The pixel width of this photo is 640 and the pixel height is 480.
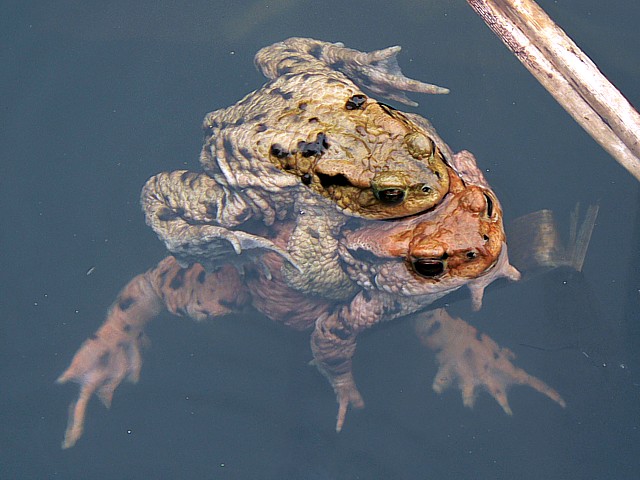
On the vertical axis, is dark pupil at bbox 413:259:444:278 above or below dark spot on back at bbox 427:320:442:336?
above

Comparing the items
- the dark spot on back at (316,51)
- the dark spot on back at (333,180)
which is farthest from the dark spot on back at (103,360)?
the dark spot on back at (316,51)

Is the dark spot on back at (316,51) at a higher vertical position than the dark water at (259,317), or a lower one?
higher

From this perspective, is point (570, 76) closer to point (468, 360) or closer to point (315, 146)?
point (315, 146)

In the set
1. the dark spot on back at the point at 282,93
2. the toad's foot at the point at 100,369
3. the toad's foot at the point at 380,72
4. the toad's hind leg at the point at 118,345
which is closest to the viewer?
the dark spot on back at the point at 282,93

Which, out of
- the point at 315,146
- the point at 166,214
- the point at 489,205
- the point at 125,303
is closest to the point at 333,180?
the point at 315,146

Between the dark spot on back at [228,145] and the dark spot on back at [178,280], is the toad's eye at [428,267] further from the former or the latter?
the dark spot on back at [178,280]

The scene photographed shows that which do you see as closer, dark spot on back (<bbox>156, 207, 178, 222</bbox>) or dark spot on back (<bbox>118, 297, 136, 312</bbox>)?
dark spot on back (<bbox>156, 207, 178, 222</bbox>)

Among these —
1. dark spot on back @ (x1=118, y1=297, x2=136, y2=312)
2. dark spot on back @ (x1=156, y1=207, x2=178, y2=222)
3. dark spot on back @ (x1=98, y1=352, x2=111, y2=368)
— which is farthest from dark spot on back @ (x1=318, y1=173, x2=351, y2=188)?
dark spot on back @ (x1=98, y1=352, x2=111, y2=368)

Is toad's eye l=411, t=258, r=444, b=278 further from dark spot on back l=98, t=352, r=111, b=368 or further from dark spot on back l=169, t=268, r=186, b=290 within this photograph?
dark spot on back l=98, t=352, r=111, b=368
